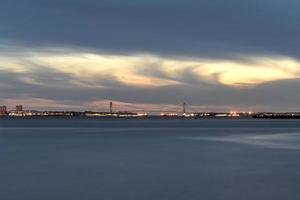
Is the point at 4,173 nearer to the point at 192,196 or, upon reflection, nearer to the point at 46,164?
the point at 46,164

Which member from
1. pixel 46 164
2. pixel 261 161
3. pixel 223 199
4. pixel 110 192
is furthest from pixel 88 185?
pixel 261 161

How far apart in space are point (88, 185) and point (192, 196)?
460cm

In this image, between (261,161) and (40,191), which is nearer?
(40,191)

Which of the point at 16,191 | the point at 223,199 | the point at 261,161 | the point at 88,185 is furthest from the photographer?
the point at 261,161

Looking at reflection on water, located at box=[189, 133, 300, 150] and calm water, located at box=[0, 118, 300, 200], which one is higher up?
reflection on water, located at box=[189, 133, 300, 150]

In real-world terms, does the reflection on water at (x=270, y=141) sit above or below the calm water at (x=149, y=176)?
above

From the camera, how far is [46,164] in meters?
30.2

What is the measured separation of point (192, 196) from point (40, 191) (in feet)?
18.7

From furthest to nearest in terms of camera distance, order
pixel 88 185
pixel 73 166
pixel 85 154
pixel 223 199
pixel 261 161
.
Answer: pixel 85 154
pixel 261 161
pixel 73 166
pixel 88 185
pixel 223 199

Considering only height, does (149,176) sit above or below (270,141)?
below

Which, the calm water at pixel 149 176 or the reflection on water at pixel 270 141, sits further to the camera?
the reflection on water at pixel 270 141

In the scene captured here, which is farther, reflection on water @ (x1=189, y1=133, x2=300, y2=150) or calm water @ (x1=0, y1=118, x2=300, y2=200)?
reflection on water @ (x1=189, y1=133, x2=300, y2=150)

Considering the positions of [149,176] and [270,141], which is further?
[270,141]

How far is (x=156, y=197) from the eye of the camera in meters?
18.9
